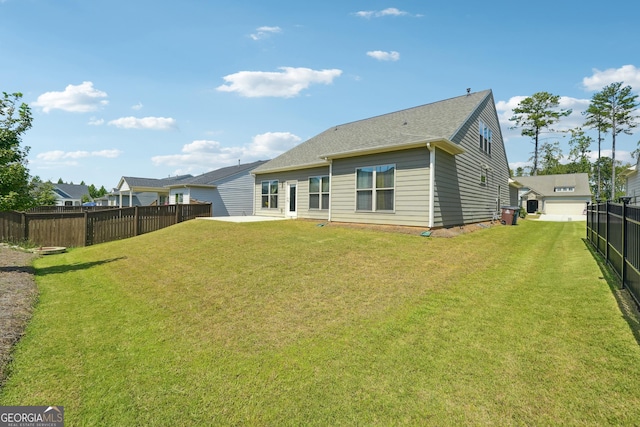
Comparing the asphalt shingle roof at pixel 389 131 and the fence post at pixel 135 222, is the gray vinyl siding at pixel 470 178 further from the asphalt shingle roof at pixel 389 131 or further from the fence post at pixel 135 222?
the fence post at pixel 135 222

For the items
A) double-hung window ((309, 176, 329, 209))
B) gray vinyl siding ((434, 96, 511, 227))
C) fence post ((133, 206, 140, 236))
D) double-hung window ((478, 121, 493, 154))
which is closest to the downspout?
gray vinyl siding ((434, 96, 511, 227))

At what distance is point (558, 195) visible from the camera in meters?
38.6

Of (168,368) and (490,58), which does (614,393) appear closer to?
(168,368)

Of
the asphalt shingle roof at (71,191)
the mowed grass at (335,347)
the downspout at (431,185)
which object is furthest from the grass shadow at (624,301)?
the asphalt shingle roof at (71,191)

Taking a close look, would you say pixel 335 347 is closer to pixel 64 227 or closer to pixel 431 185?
pixel 431 185

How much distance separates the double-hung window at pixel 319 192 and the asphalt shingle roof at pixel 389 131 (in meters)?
0.87

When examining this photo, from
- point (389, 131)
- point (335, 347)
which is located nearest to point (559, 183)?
point (389, 131)

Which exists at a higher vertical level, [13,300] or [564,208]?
[564,208]

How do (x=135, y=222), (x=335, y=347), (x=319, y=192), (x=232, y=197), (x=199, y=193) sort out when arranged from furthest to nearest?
(x=232, y=197) < (x=199, y=193) < (x=319, y=192) < (x=135, y=222) < (x=335, y=347)

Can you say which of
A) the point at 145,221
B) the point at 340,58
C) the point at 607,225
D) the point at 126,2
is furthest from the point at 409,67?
the point at 145,221

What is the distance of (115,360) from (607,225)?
996 cm

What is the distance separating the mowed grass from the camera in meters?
2.63

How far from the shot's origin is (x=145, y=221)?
15398 millimetres

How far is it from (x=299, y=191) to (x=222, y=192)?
1285 centimetres
